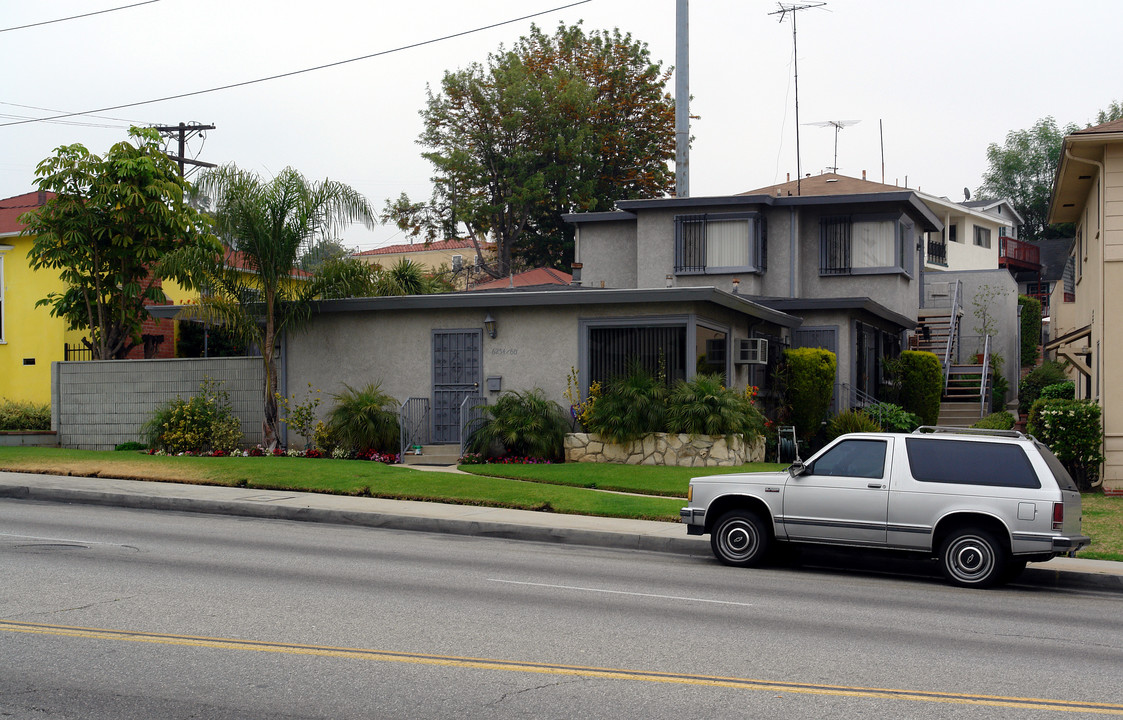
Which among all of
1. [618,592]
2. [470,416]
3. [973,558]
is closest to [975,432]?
[973,558]

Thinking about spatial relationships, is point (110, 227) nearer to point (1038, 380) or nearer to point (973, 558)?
point (973, 558)

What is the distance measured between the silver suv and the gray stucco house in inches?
617

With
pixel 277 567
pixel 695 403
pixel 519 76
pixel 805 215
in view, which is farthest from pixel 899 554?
pixel 519 76

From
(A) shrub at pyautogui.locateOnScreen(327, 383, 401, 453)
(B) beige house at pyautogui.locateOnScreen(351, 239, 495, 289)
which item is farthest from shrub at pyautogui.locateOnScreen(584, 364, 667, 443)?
(B) beige house at pyautogui.locateOnScreen(351, 239, 495, 289)

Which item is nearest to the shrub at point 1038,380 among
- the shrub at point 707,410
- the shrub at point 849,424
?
the shrub at point 849,424

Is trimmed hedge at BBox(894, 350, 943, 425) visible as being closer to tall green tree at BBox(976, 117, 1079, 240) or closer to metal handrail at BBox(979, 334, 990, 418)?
metal handrail at BBox(979, 334, 990, 418)

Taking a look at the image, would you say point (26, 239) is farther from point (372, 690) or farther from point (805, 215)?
point (372, 690)

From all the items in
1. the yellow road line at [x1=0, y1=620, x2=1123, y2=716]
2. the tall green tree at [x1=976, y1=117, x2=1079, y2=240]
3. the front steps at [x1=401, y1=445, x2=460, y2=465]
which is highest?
the tall green tree at [x1=976, y1=117, x2=1079, y2=240]

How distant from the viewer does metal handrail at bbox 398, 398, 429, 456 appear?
22328 mm

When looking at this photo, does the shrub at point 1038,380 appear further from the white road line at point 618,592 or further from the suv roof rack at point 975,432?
the white road line at point 618,592

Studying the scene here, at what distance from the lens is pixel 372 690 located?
649 cm

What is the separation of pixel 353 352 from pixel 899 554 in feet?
46.3

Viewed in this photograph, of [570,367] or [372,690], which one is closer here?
[372,690]

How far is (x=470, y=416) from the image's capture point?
72.5 feet
